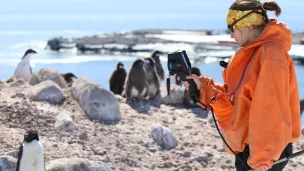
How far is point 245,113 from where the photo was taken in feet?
8.78

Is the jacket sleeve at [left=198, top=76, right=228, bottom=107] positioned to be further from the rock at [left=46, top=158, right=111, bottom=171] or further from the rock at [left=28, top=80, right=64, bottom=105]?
the rock at [left=28, top=80, right=64, bottom=105]

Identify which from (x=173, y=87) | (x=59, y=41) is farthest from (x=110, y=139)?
(x=59, y=41)

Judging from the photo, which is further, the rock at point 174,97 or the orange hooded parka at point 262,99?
the rock at point 174,97

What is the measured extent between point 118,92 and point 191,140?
14.5ft

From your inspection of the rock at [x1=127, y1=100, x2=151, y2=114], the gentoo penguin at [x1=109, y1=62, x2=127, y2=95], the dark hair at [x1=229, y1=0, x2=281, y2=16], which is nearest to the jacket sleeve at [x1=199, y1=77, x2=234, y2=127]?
the dark hair at [x1=229, y1=0, x2=281, y2=16]

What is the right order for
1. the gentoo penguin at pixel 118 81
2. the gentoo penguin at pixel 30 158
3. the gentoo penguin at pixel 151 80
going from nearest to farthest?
the gentoo penguin at pixel 30 158, the gentoo penguin at pixel 151 80, the gentoo penguin at pixel 118 81

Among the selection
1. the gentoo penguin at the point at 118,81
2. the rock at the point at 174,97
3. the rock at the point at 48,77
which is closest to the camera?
the rock at the point at 174,97

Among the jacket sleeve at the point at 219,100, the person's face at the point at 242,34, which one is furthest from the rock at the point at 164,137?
the person's face at the point at 242,34

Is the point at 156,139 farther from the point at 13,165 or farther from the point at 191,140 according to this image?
the point at 13,165

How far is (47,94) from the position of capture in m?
6.78

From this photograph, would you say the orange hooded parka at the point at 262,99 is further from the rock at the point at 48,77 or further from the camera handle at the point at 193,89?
the rock at the point at 48,77

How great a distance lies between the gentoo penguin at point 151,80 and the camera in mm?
8627

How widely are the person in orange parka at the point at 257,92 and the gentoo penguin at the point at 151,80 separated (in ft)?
18.7

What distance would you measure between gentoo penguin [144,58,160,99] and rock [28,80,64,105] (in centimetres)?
198
